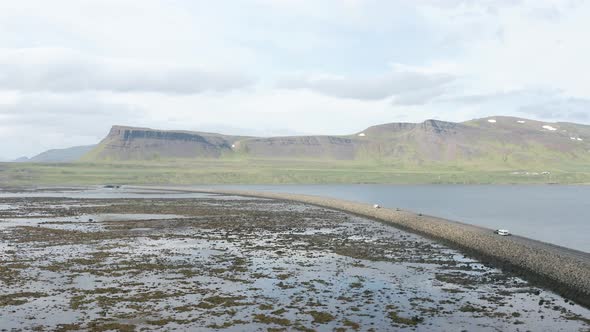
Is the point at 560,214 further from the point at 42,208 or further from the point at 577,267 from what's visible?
the point at 42,208

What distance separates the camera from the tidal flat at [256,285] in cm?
2545

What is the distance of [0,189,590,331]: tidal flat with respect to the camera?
25.5 metres

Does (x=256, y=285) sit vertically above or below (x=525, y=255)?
below

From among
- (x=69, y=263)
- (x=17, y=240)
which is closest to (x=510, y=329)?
(x=69, y=263)

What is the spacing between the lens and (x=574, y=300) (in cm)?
3050

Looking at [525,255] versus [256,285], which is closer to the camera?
[256,285]

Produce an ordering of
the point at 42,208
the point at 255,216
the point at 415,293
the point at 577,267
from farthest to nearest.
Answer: the point at 42,208
the point at 255,216
the point at 577,267
the point at 415,293

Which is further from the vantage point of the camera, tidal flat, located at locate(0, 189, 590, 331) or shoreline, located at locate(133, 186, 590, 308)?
shoreline, located at locate(133, 186, 590, 308)

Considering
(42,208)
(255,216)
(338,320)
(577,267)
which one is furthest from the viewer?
(42,208)

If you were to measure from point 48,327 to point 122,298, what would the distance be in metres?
5.54

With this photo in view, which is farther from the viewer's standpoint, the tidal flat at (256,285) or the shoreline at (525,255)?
the shoreline at (525,255)

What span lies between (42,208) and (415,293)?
81.0m

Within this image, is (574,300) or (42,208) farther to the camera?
(42,208)

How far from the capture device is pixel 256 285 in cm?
3328
